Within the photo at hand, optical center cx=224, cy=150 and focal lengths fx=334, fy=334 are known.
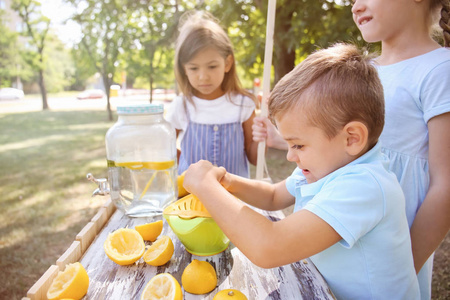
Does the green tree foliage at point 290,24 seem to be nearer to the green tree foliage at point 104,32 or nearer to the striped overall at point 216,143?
the striped overall at point 216,143

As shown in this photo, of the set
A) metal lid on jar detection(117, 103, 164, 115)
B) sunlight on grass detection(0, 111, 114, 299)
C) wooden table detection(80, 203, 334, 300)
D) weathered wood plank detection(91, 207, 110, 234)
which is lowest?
sunlight on grass detection(0, 111, 114, 299)

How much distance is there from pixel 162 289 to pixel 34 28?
20581mm

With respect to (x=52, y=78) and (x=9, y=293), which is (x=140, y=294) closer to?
(x=9, y=293)

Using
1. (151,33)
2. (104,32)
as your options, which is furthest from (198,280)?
(104,32)

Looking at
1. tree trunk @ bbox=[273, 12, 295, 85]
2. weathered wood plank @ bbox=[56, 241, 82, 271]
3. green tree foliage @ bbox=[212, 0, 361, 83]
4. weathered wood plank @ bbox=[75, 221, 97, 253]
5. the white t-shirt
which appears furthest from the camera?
tree trunk @ bbox=[273, 12, 295, 85]

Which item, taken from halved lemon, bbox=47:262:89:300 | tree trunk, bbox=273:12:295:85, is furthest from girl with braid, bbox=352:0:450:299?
tree trunk, bbox=273:12:295:85

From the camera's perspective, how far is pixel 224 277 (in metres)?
0.89

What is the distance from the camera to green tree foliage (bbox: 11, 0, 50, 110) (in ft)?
53.4

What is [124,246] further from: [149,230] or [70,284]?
[70,284]

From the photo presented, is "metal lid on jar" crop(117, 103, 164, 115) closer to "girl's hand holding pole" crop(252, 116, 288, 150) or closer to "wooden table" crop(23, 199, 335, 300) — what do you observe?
"wooden table" crop(23, 199, 335, 300)

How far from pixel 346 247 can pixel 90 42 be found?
1536 centimetres

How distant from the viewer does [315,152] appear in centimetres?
88

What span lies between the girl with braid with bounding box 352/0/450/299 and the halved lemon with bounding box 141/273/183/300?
78 centimetres

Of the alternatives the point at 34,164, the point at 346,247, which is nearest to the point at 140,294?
the point at 346,247
